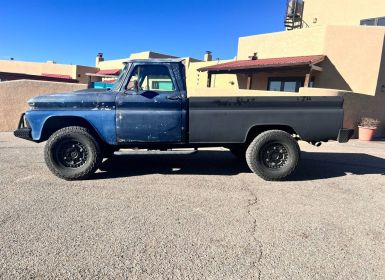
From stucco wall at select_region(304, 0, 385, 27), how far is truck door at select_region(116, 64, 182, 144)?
62.6ft

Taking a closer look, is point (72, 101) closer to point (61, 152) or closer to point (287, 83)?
point (61, 152)

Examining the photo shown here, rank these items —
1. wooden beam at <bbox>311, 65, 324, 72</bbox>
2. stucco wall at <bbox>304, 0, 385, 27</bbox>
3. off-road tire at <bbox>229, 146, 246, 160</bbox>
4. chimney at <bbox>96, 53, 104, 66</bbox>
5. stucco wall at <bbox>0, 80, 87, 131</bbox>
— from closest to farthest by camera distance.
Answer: off-road tire at <bbox>229, 146, 246, 160</bbox>, stucco wall at <bbox>0, 80, 87, 131</bbox>, wooden beam at <bbox>311, 65, 324, 72</bbox>, stucco wall at <bbox>304, 0, 385, 27</bbox>, chimney at <bbox>96, 53, 104, 66</bbox>

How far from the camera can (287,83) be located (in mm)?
16828

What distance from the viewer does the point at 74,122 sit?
17.8 feet

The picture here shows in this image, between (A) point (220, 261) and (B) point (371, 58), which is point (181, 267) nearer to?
(A) point (220, 261)

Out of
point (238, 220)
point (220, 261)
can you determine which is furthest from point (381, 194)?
point (220, 261)

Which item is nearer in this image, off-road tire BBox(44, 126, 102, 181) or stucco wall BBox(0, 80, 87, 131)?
off-road tire BBox(44, 126, 102, 181)

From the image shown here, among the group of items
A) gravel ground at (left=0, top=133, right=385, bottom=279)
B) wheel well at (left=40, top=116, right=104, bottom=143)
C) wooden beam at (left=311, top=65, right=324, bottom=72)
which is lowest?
gravel ground at (left=0, top=133, right=385, bottom=279)

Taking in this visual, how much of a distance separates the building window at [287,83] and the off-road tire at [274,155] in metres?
11.7

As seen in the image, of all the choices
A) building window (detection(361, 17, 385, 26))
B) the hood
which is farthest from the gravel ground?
building window (detection(361, 17, 385, 26))

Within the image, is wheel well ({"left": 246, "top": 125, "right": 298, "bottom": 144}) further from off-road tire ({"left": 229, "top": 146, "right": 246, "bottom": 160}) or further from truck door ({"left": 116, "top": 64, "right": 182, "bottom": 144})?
truck door ({"left": 116, "top": 64, "right": 182, "bottom": 144})

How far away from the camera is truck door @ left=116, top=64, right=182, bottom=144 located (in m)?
5.23

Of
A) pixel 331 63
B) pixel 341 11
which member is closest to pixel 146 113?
pixel 331 63

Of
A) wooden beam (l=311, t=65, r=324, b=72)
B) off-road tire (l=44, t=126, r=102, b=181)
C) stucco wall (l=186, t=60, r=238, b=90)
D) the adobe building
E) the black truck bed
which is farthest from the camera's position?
stucco wall (l=186, t=60, r=238, b=90)
